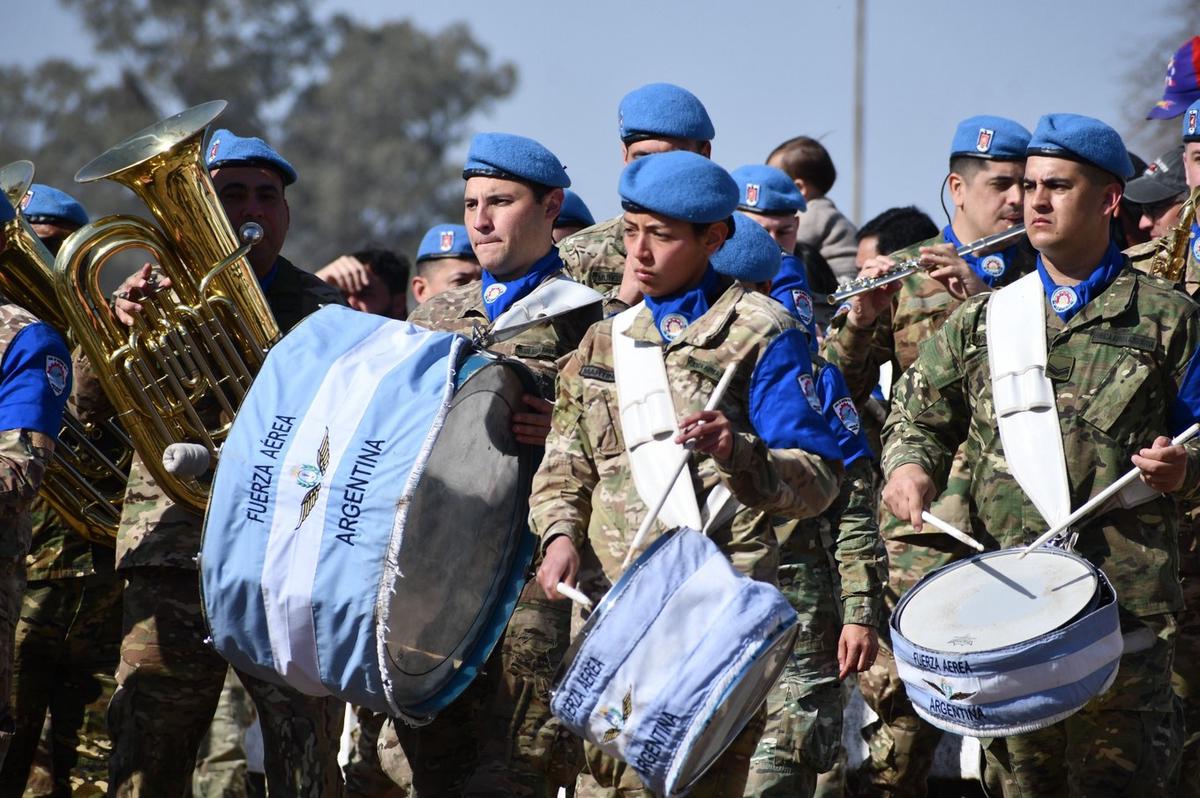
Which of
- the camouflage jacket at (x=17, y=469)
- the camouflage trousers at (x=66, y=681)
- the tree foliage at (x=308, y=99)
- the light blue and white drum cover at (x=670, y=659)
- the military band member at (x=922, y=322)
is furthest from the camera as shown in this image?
the tree foliage at (x=308, y=99)

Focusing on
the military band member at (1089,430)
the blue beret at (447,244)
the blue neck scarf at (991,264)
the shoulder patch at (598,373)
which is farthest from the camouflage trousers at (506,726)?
the blue beret at (447,244)

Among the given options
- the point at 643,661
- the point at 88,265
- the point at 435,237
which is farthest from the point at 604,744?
the point at 435,237

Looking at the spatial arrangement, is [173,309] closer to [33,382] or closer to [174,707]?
[33,382]

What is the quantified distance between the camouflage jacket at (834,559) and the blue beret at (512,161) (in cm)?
153

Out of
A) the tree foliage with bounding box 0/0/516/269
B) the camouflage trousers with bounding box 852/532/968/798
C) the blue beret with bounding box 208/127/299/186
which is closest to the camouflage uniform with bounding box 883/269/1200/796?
the camouflage trousers with bounding box 852/532/968/798

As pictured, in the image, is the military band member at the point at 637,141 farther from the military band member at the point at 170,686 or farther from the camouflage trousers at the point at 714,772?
the camouflage trousers at the point at 714,772

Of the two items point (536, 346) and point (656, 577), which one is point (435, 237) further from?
point (656, 577)

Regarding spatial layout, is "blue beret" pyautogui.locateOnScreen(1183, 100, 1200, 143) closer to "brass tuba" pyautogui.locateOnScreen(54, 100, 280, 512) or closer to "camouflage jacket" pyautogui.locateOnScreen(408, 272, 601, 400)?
"camouflage jacket" pyautogui.locateOnScreen(408, 272, 601, 400)

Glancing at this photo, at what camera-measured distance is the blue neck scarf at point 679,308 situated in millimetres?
5707

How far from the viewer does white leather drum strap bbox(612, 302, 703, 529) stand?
17.9 feet

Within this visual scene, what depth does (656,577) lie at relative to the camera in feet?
16.5

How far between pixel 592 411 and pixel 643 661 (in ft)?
3.53

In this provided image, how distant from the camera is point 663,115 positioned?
25.3ft

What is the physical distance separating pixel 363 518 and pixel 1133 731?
249cm
